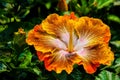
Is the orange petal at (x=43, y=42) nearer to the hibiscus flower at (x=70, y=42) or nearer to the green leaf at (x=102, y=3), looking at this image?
the hibiscus flower at (x=70, y=42)

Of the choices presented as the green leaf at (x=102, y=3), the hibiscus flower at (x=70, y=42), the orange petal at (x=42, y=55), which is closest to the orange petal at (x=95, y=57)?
the hibiscus flower at (x=70, y=42)

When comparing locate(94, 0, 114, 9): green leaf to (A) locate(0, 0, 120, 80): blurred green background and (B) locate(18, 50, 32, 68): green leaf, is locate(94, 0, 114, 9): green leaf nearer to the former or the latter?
(A) locate(0, 0, 120, 80): blurred green background

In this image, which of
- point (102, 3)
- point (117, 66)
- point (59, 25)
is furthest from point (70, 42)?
point (102, 3)

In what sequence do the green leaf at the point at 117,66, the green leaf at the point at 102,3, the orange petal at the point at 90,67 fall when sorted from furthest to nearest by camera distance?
1. the green leaf at the point at 102,3
2. the green leaf at the point at 117,66
3. the orange petal at the point at 90,67

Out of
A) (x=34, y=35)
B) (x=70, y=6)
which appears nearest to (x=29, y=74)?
(x=34, y=35)

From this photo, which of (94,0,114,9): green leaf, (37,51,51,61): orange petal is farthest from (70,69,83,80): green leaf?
(94,0,114,9): green leaf

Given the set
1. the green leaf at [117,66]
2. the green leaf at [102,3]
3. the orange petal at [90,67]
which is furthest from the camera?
the green leaf at [102,3]

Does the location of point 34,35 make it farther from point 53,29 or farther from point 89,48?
point 89,48
